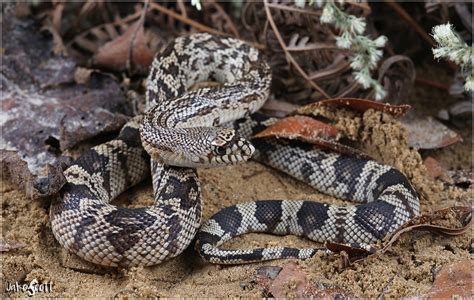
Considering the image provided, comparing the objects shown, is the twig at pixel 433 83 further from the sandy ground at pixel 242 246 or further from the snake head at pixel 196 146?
the snake head at pixel 196 146

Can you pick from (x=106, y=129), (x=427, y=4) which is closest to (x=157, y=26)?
(x=106, y=129)

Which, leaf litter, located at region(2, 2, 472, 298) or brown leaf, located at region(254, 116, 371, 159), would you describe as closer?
leaf litter, located at region(2, 2, 472, 298)

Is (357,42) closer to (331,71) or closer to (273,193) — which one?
(331,71)

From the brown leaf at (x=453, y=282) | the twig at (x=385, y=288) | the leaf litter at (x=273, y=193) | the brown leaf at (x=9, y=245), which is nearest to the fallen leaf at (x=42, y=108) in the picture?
the leaf litter at (x=273, y=193)

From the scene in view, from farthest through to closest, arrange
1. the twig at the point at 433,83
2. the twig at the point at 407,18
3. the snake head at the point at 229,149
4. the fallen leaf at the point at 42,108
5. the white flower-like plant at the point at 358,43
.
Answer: the twig at the point at 433,83, the twig at the point at 407,18, the white flower-like plant at the point at 358,43, the fallen leaf at the point at 42,108, the snake head at the point at 229,149

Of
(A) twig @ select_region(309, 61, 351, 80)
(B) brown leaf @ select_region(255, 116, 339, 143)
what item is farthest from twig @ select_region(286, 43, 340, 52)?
(B) brown leaf @ select_region(255, 116, 339, 143)

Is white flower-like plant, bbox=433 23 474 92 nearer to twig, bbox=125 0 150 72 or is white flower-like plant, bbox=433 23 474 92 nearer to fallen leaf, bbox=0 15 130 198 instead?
fallen leaf, bbox=0 15 130 198
